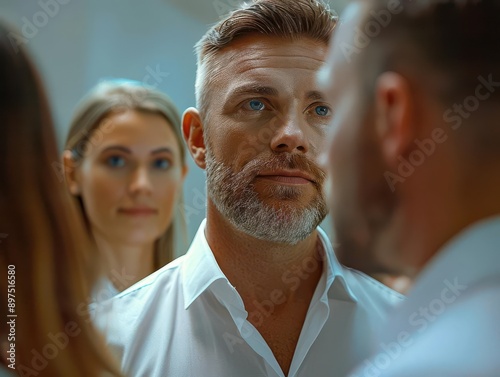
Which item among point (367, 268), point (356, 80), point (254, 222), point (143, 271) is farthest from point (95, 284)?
point (356, 80)

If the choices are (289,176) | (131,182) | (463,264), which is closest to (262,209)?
(289,176)

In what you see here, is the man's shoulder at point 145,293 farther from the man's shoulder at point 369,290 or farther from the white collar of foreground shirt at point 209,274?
the man's shoulder at point 369,290

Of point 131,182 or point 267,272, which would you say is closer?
point 267,272

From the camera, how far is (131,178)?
1.03 metres

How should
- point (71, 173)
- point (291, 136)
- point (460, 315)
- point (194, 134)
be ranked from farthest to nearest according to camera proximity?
point (71, 173), point (194, 134), point (291, 136), point (460, 315)

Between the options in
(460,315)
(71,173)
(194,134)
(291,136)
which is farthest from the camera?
(71,173)

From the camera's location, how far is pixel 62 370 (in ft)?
2.99

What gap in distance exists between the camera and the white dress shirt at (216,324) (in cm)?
86

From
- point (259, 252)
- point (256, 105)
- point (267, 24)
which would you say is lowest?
point (259, 252)

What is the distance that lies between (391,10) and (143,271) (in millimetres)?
663

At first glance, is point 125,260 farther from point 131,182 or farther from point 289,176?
point 289,176

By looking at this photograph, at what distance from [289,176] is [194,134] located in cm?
19

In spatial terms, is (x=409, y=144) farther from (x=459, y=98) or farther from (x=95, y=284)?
(x=95, y=284)

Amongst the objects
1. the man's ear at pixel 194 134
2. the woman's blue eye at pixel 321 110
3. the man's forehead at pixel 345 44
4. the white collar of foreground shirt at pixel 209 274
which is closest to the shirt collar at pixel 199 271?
the white collar of foreground shirt at pixel 209 274
